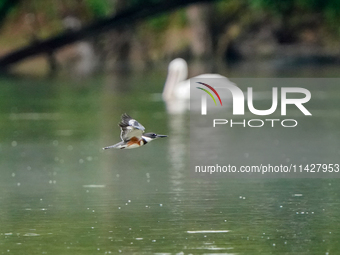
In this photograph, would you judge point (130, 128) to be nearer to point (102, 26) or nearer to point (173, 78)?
point (173, 78)

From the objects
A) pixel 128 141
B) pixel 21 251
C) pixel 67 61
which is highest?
pixel 67 61

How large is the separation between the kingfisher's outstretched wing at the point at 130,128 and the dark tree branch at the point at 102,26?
20.4 metres

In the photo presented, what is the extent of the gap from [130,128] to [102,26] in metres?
21.3

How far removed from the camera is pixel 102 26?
30078mm

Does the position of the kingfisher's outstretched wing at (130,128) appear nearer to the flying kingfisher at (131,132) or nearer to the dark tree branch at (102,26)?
the flying kingfisher at (131,132)

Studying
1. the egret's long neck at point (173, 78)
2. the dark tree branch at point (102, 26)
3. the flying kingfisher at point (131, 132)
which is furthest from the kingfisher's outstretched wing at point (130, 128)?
the dark tree branch at point (102, 26)

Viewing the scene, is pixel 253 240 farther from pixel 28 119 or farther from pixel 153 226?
pixel 28 119

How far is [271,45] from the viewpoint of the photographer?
177 ft

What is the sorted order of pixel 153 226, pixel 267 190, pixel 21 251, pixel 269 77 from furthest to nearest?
pixel 269 77, pixel 267 190, pixel 153 226, pixel 21 251

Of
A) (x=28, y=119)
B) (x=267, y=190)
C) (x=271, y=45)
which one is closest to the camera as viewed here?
(x=267, y=190)

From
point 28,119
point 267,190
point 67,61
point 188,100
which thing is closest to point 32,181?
point 267,190

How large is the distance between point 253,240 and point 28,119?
37.8 ft

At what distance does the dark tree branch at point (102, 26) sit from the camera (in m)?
29.5

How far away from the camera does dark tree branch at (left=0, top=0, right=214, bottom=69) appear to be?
2948 cm
